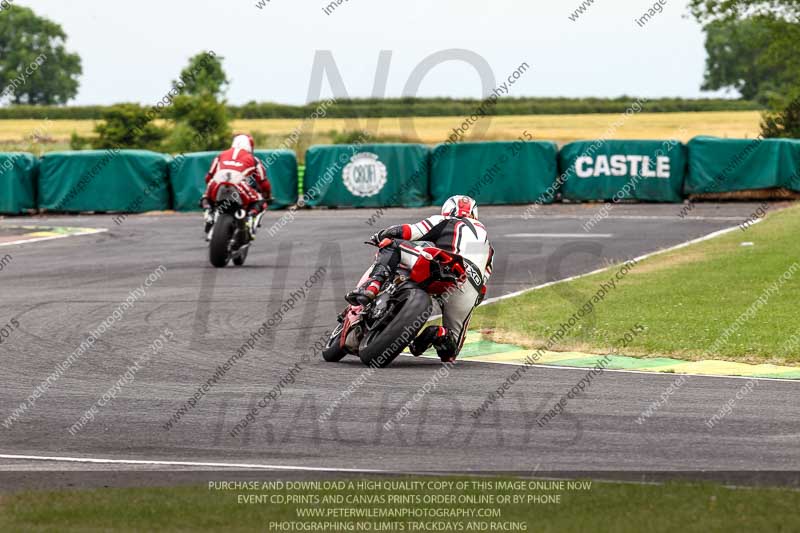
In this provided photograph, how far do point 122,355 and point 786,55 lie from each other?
42664 millimetres

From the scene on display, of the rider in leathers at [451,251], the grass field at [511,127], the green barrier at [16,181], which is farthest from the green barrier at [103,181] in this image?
the rider in leathers at [451,251]

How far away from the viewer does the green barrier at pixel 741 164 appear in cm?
3366

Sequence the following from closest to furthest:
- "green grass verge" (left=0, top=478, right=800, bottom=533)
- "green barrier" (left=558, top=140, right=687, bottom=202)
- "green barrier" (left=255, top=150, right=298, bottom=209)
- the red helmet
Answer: "green grass verge" (left=0, top=478, right=800, bottom=533) → the red helmet → "green barrier" (left=558, top=140, right=687, bottom=202) → "green barrier" (left=255, top=150, right=298, bottom=209)

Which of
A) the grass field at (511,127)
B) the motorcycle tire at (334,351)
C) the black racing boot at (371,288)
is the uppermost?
the black racing boot at (371,288)

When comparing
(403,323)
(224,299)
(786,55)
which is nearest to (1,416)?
(403,323)

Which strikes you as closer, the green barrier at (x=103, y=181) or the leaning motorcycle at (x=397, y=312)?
the leaning motorcycle at (x=397, y=312)

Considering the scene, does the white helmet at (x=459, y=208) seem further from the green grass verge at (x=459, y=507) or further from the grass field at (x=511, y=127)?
the grass field at (x=511, y=127)

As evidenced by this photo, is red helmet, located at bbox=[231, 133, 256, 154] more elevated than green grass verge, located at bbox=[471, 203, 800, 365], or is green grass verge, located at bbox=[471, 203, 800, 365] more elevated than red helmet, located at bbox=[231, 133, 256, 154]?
red helmet, located at bbox=[231, 133, 256, 154]

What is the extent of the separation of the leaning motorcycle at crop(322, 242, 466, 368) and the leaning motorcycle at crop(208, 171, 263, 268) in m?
8.35

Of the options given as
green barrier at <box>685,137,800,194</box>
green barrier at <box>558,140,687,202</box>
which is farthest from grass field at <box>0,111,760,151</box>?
green barrier at <box>685,137,800,194</box>

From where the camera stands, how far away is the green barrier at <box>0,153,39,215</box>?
34625 millimetres

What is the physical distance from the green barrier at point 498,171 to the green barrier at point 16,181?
10.7m

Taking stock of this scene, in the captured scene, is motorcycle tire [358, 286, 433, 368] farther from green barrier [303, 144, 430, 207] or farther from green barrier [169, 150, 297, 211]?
green barrier [303, 144, 430, 207]

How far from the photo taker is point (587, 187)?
35469mm
